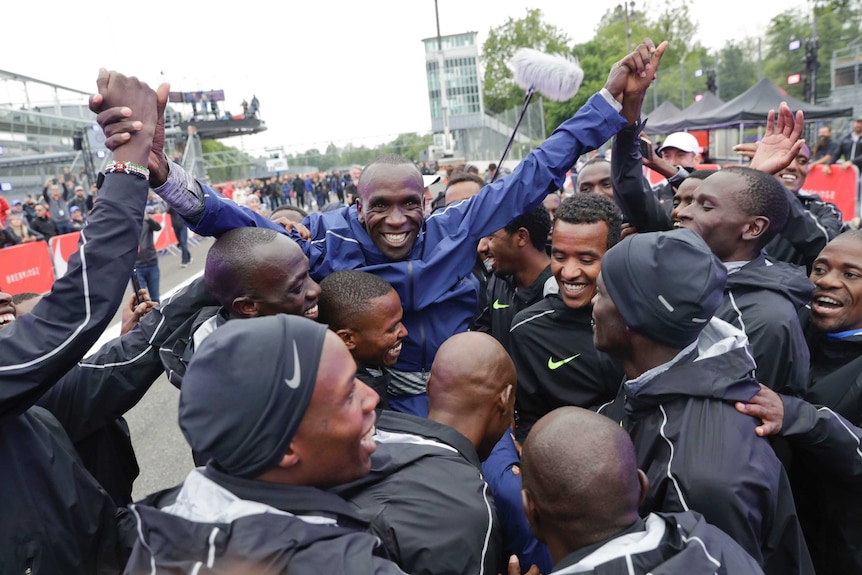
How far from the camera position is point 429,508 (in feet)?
4.73

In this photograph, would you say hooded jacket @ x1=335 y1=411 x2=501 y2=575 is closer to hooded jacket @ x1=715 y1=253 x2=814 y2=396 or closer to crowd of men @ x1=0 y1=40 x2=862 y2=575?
crowd of men @ x1=0 y1=40 x2=862 y2=575

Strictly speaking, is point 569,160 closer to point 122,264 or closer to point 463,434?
point 463,434

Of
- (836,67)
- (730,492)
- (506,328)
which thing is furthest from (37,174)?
(836,67)

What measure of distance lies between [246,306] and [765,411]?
1741mm

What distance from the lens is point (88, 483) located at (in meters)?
1.78

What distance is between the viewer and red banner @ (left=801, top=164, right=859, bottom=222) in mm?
9742

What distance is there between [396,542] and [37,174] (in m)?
28.9

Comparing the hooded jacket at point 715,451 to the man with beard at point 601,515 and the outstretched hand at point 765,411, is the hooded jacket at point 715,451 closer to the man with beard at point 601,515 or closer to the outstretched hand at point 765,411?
the outstretched hand at point 765,411

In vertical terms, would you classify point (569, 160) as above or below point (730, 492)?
above

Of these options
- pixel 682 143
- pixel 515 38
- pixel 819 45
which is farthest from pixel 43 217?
pixel 515 38

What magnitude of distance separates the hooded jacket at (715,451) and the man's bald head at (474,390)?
410 mm

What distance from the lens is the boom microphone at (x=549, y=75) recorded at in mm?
3127

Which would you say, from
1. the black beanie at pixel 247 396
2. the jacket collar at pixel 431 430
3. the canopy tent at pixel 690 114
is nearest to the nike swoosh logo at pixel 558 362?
the jacket collar at pixel 431 430

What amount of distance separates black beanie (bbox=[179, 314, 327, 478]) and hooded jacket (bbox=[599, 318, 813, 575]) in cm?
104
